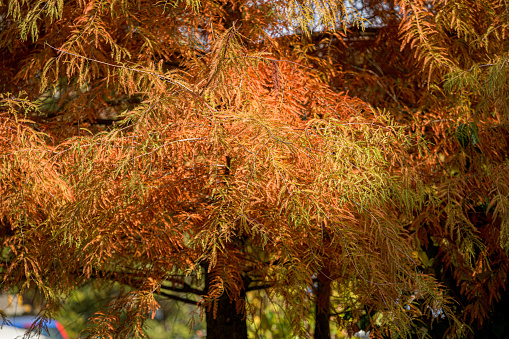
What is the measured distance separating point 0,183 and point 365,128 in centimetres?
190

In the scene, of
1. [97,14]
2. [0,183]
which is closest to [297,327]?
[0,183]

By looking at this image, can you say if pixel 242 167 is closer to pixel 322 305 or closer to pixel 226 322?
pixel 226 322

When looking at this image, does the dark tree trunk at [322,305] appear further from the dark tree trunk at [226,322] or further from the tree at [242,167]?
the dark tree trunk at [226,322]

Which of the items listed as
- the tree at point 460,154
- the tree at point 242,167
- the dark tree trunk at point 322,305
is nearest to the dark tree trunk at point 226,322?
the tree at point 242,167

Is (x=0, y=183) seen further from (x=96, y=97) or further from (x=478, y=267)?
(x=478, y=267)

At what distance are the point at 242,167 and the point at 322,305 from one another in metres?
1.52

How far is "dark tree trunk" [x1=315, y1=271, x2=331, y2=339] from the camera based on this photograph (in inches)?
124

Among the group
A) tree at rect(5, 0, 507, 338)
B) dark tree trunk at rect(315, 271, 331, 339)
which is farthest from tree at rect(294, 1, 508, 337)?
dark tree trunk at rect(315, 271, 331, 339)

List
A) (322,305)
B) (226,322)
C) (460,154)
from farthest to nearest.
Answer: (322,305)
(226,322)
(460,154)

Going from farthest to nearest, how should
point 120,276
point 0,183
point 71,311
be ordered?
point 71,311 → point 120,276 → point 0,183

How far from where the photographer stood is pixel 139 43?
313 centimetres

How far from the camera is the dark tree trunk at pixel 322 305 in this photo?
316 cm

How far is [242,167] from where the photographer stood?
2.15 meters

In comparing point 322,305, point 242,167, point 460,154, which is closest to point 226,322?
point 322,305
